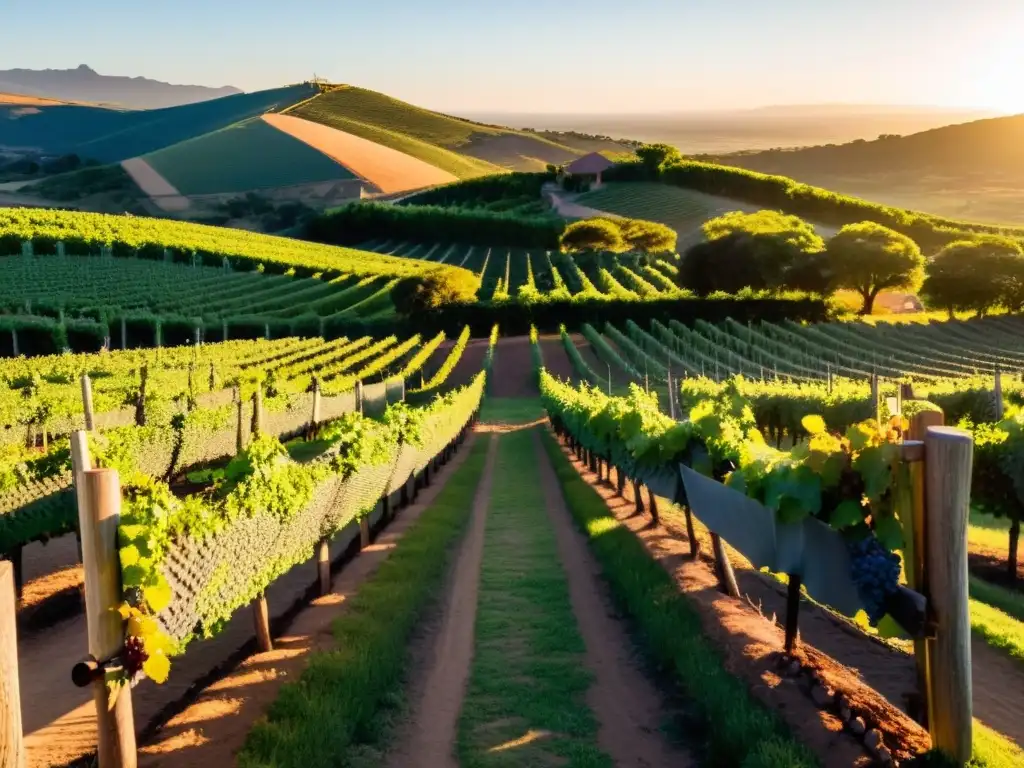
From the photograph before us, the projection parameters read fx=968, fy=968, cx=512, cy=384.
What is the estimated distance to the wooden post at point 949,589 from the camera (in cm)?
553

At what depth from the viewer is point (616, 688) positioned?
853 centimetres

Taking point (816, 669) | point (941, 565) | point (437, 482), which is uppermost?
point (941, 565)

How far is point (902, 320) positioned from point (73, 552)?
5374cm

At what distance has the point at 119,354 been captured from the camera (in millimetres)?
35812

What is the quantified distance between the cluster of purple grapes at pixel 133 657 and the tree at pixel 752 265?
6717cm

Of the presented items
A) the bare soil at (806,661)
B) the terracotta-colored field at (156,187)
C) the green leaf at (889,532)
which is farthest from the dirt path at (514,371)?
the terracotta-colored field at (156,187)

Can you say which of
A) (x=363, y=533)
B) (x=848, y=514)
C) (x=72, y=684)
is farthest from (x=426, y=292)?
(x=848, y=514)

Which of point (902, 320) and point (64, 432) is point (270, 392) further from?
point (902, 320)

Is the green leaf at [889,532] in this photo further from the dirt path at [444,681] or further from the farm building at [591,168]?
the farm building at [591,168]

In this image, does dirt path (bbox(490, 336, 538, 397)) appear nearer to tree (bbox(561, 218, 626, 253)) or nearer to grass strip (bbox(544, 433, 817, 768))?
tree (bbox(561, 218, 626, 253))

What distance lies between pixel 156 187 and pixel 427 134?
2923 inches

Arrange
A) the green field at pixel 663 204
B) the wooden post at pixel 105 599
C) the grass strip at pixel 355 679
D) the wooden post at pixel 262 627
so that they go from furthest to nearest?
1. the green field at pixel 663 204
2. the wooden post at pixel 262 627
3. the grass strip at pixel 355 679
4. the wooden post at pixel 105 599

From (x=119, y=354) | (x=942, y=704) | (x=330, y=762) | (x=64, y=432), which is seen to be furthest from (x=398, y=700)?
(x=119, y=354)

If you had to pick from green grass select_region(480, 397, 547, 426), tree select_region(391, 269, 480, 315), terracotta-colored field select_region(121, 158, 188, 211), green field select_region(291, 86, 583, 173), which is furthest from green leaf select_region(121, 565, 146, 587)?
green field select_region(291, 86, 583, 173)
